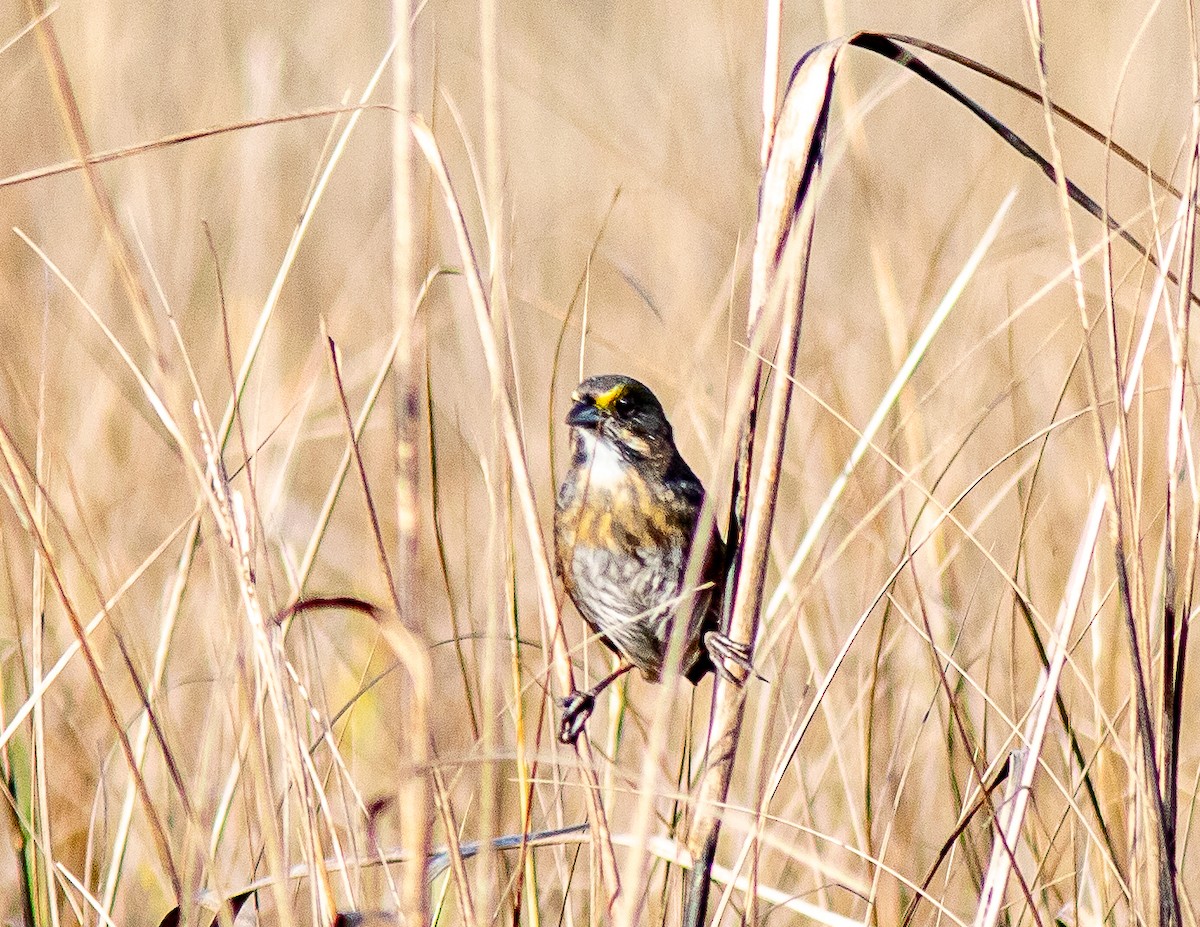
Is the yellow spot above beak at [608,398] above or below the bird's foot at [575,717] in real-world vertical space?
above

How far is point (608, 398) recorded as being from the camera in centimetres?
296

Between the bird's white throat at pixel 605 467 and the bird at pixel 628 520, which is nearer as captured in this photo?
the bird at pixel 628 520

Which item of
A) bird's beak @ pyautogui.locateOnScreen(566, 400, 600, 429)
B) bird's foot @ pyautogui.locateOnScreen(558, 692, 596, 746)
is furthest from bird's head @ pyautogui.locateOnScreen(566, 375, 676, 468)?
bird's foot @ pyautogui.locateOnScreen(558, 692, 596, 746)

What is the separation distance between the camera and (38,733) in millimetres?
1873

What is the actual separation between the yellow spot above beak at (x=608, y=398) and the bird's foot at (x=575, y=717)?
0.61 metres

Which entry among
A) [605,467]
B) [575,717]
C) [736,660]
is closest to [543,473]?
[605,467]

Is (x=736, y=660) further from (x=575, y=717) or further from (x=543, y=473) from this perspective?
(x=543, y=473)

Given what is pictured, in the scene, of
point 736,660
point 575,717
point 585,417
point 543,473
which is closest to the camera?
point 736,660

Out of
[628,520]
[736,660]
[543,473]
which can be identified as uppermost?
[736,660]

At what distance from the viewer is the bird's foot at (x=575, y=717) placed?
2.13 meters

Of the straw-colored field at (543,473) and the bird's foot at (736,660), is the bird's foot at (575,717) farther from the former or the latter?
the bird's foot at (736,660)

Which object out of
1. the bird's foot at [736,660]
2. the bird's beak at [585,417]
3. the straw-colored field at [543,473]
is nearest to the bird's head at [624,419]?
the bird's beak at [585,417]

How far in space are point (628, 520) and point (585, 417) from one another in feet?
0.73

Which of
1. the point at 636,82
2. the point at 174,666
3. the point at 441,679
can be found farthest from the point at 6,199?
the point at 636,82
